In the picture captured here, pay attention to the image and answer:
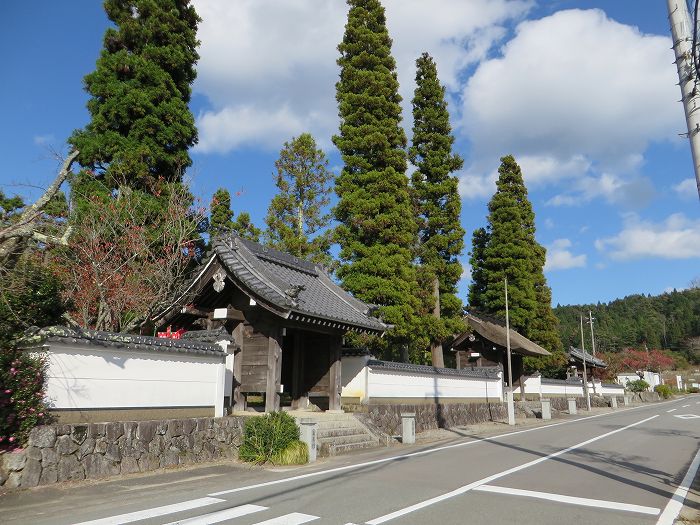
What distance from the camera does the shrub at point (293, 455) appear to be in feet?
33.7

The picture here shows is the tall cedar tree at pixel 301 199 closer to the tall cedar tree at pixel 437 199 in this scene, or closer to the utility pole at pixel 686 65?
the tall cedar tree at pixel 437 199

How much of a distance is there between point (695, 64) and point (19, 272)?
11264 mm

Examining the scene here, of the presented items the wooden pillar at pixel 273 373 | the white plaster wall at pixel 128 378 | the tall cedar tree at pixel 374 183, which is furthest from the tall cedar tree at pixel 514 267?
the white plaster wall at pixel 128 378

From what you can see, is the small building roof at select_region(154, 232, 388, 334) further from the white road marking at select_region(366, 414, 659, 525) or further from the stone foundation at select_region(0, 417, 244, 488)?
the white road marking at select_region(366, 414, 659, 525)

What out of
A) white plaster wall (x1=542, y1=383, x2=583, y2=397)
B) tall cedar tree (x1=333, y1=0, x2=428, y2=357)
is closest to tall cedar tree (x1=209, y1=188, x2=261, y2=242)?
tall cedar tree (x1=333, y1=0, x2=428, y2=357)

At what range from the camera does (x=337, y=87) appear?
913 inches

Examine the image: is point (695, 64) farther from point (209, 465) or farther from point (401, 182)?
point (401, 182)

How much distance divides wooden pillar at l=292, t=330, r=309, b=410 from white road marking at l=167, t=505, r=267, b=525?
9.14 m

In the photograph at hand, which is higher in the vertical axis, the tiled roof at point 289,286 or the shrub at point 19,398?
the tiled roof at point 289,286

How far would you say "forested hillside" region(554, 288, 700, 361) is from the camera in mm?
90875

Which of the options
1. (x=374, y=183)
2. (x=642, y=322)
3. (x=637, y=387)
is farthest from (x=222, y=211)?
(x=642, y=322)

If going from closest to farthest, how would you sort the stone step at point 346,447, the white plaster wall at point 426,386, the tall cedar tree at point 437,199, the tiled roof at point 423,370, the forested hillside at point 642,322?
the stone step at point 346,447, the white plaster wall at point 426,386, the tiled roof at point 423,370, the tall cedar tree at point 437,199, the forested hillside at point 642,322

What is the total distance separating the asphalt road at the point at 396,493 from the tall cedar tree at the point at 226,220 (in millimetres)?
16066

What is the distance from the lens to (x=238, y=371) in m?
13.4
